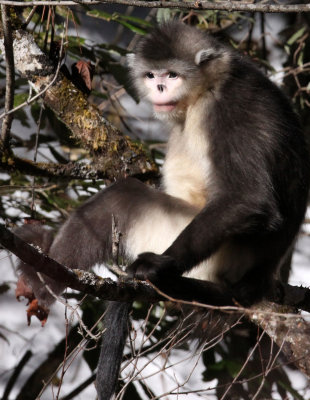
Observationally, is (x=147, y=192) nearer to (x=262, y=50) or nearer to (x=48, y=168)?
(x=48, y=168)

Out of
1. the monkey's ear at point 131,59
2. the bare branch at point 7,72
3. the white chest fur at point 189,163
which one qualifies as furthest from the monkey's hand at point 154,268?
the monkey's ear at point 131,59

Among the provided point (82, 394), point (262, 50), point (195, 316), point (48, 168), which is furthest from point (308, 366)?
point (262, 50)

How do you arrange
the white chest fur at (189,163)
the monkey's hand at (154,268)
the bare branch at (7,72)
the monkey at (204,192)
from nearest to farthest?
the monkey's hand at (154,268)
the bare branch at (7,72)
the monkey at (204,192)
the white chest fur at (189,163)

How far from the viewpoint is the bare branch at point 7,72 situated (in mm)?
2572

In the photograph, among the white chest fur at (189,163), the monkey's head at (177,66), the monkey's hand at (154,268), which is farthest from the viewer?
the monkey's head at (177,66)

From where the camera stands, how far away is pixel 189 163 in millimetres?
3295

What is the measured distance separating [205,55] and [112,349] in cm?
148

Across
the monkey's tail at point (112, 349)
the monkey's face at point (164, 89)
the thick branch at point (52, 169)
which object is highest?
the monkey's face at point (164, 89)

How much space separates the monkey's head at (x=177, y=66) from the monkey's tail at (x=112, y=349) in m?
1.00

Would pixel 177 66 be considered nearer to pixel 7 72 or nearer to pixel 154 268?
pixel 7 72

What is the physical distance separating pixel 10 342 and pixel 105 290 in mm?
2849

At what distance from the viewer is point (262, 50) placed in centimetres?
508

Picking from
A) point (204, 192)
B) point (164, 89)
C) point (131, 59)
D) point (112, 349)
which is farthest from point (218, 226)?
point (131, 59)

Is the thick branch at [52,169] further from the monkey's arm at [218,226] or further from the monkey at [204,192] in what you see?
the monkey's arm at [218,226]
